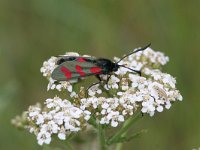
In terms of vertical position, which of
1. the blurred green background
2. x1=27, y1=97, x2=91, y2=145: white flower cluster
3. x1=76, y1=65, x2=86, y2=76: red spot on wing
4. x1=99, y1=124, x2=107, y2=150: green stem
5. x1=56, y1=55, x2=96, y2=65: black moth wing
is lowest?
x1=99, y1=124, x2=107, y2=150: green stem

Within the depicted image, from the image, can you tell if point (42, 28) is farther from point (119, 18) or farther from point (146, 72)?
point (146, 72)

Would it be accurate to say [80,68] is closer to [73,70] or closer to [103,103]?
[73,70]

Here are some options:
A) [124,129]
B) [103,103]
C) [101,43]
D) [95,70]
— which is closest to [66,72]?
[95,70]

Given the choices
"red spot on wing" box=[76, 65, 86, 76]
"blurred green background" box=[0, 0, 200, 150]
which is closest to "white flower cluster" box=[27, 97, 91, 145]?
"red spot on wing" box=[76, 65, 86, 76]

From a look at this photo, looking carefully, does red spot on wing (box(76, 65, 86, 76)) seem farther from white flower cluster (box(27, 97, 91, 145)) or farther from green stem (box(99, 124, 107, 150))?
green stem (box(99, 124, 107, 150))

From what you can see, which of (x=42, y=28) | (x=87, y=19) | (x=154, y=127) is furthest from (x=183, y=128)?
(x=42, y=28)

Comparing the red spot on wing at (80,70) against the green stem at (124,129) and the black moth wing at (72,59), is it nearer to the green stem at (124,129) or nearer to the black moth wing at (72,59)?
the black moth wing at (72,59)

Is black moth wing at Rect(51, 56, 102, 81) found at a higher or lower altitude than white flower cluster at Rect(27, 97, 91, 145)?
higher
